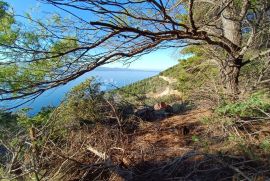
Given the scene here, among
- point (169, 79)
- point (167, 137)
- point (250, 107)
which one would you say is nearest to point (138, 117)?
point (167, 137)

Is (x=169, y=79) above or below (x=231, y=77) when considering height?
below

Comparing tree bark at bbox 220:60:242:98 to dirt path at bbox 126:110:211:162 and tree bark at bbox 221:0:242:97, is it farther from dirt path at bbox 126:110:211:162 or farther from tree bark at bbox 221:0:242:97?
dirt path at bbox 126:110:211:162

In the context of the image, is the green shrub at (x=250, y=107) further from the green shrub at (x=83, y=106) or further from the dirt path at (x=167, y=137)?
the green shrub at (x=83, y=106)

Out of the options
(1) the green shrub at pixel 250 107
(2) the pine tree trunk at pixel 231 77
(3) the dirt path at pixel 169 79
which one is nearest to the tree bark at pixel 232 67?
(2) the pine tree trunk at pixel 231 77

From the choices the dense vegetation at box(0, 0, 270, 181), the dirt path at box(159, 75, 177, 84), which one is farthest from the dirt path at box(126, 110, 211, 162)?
the dirt path at box(159, 75, 177, 84)

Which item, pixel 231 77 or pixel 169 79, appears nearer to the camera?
pixel 231 77

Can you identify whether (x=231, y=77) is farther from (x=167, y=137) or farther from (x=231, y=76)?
(x=167, y=137)

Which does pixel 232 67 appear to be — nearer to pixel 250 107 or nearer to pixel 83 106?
pixel 250 107

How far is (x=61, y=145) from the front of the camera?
16.5ft

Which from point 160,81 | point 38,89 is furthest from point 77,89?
point 160,81

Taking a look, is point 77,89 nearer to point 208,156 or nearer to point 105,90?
point 105,90

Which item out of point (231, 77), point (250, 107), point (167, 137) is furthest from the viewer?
point (231, 77)

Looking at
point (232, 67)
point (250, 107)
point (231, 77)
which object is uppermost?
point (232, 67)

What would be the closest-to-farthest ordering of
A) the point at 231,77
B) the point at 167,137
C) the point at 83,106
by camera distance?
the point at 167,137
the point at 231,77
the point at 83,106
